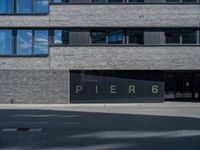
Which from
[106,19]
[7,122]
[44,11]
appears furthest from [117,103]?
[7,122]

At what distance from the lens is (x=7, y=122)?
17062 mm

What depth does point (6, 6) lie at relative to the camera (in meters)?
31.8

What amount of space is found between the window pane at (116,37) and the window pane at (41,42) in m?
4.82

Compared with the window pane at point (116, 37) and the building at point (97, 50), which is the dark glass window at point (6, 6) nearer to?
the building at point (97, 50)

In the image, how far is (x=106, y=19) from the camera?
3112 cm

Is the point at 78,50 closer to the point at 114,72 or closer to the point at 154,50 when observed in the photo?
the point at 114,72

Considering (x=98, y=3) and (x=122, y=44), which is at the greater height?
(x=98, y=3)

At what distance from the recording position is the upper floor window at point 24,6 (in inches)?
1244

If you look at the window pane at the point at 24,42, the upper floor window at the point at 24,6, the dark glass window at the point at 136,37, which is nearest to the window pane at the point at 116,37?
the dark glass window at the point at 136,37

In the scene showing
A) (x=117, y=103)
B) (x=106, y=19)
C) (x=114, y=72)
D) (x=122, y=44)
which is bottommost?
(x=117, y=103)

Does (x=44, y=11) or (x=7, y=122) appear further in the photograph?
(x=44, y=11)

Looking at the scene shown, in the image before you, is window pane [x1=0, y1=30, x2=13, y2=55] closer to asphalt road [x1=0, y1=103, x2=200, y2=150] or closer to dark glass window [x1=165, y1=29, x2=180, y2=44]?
dark glass window [x1=165, y1=29, x2=180, y2=44]

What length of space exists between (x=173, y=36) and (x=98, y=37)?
5.71 metres

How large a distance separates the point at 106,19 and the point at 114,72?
4025mm
